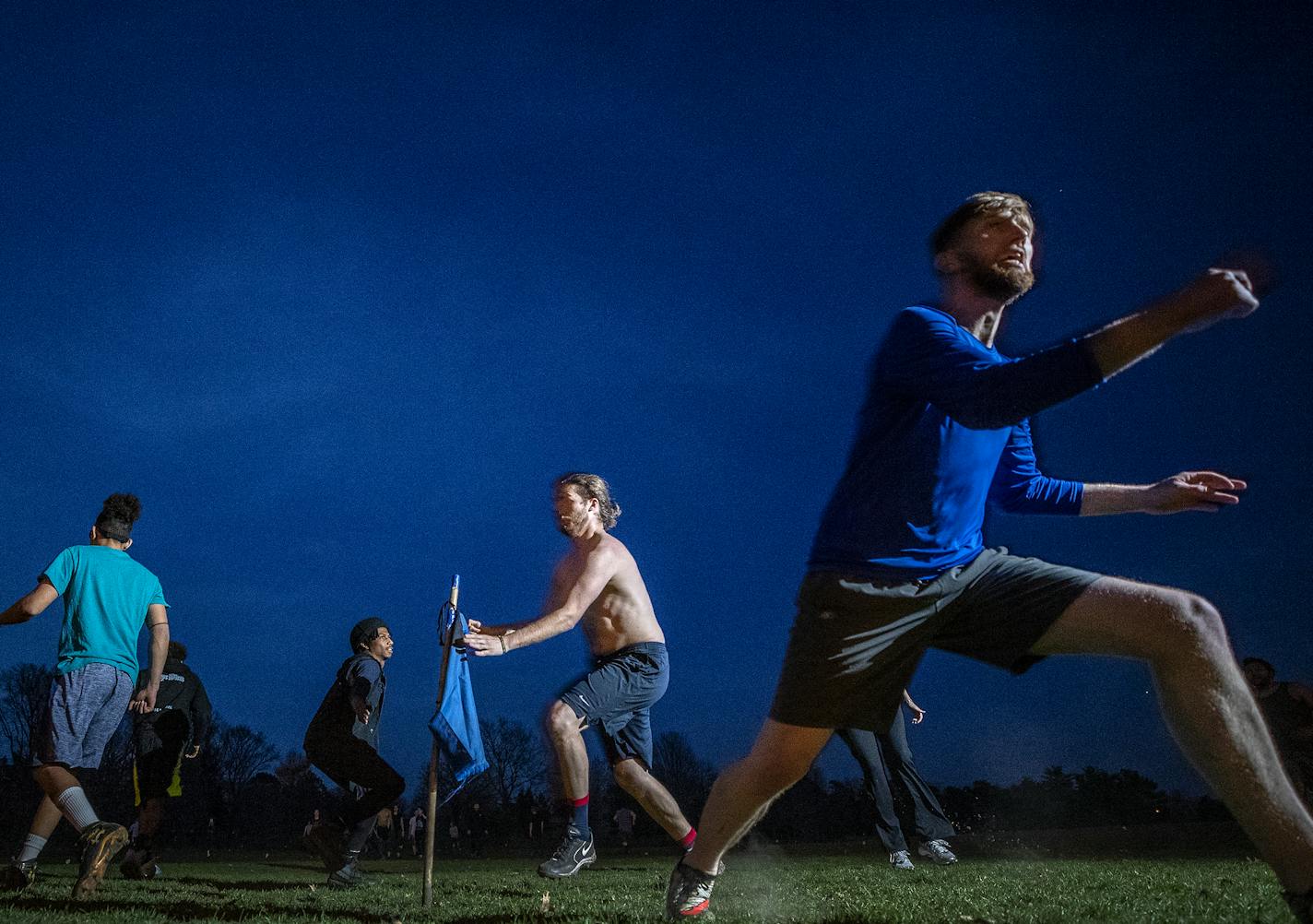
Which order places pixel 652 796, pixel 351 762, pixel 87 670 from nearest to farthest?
pixel 652 796, pixel 87 670, pixel 351 762

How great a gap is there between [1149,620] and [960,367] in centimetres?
100

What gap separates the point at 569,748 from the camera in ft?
21.5

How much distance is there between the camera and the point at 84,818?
6.22 metres

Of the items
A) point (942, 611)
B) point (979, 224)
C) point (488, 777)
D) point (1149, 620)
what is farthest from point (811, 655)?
point (488, 777)

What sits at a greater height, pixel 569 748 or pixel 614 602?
pixel 614 602

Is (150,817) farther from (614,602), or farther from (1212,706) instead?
(1212,706)

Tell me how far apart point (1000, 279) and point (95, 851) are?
5.93 metres

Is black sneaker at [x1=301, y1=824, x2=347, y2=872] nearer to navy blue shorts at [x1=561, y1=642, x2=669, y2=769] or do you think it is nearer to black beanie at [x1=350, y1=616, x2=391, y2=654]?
black beanie at [x1=350, y1=616, x2=391, y2=654]

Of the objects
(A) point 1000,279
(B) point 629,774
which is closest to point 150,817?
(B) point 629,774

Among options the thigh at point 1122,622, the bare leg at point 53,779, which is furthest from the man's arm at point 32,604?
the thigh at point 1122,622

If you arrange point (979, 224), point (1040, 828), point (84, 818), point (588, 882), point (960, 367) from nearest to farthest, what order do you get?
point (960, 367)
point (979, 224)
point (84, 818)
point (588, 882)
point (1040, 828)

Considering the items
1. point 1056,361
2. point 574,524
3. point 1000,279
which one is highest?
point 1000,279

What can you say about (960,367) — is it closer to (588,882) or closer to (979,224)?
(979,224)

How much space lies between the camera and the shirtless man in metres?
6.48
